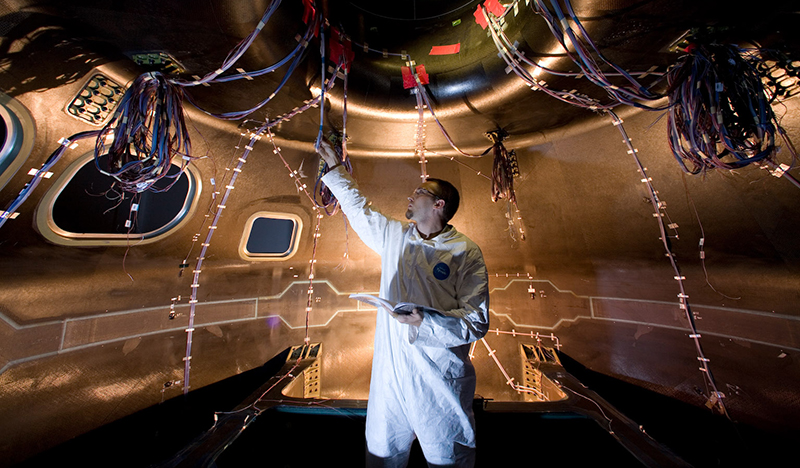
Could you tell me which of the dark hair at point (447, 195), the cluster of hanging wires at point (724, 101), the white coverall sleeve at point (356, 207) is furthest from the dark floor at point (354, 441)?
the cluster of hanging wires at point (724, 101)

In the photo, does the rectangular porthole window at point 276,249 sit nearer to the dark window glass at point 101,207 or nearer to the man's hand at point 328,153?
the dark window glass at point 101,207

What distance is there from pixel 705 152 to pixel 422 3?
2651 millimetres

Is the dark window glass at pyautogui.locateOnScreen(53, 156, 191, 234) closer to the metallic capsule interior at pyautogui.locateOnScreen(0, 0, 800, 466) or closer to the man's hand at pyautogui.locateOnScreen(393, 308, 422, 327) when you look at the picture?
the metallic capsule interior at pyautogui.locateOnScreen(0, 0, 800, 466)

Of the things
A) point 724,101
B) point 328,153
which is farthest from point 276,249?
point 724,101

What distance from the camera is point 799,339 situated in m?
2.25

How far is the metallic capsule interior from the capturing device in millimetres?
1614

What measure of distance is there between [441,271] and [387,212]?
2.12m

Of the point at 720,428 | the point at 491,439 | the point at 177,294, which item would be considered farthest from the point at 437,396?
the point at 720,428

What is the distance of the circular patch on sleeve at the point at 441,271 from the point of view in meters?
1.69

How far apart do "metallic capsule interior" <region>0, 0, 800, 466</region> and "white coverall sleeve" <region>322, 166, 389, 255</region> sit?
899 mm

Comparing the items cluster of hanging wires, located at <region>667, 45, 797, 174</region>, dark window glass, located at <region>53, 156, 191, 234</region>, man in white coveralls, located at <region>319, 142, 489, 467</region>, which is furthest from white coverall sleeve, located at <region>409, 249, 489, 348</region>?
dark window glass, located at <region>53, 156, 191, 234</region>

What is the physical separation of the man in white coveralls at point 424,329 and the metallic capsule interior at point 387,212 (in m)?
0.65

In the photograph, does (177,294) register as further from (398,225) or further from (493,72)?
(493,72)

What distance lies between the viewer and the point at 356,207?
1748mm
